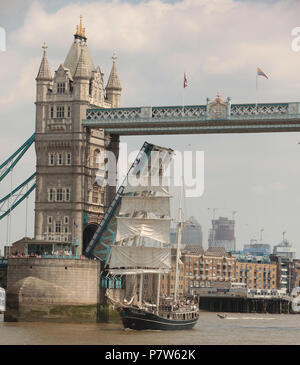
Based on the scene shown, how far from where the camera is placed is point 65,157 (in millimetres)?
103562

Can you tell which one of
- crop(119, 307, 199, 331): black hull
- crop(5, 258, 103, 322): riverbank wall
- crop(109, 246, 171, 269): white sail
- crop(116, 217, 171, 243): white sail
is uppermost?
crop(116, 217, 171, 243): white sail

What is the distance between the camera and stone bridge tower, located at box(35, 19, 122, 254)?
102938 millimetres

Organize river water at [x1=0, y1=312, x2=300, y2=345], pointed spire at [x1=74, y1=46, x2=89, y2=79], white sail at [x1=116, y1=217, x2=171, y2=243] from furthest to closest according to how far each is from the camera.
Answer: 1. pointed spire at [x1=74, y1=46, x2=89, y2=79]
2. white sail at [x1=116, y1=217, x2=171, y2=243]
3. river water at [x1=0, y1=312, x2=300, y2=345]

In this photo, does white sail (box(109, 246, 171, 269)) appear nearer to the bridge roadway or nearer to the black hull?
the black hull

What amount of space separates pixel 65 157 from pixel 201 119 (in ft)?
47.2

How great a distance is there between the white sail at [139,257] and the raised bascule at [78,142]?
2783mm

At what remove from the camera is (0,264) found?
10362 centimetres

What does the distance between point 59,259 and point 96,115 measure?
51.7 feet

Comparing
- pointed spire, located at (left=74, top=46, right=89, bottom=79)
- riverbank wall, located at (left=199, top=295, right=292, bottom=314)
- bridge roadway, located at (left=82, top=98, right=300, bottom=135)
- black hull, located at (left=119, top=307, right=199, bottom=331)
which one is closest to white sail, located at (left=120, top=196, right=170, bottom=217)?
bridge roadway, located at (left=82, top=98, right=300, bottom=135)

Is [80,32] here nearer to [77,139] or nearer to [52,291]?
[77,139]

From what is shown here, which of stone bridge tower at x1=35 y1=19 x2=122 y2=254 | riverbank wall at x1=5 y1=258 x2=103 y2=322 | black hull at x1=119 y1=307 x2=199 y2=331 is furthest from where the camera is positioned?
stone bridge tower at x1=35 y1=19 x2=122 y2=254

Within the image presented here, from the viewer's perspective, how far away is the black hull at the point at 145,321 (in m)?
92.6
